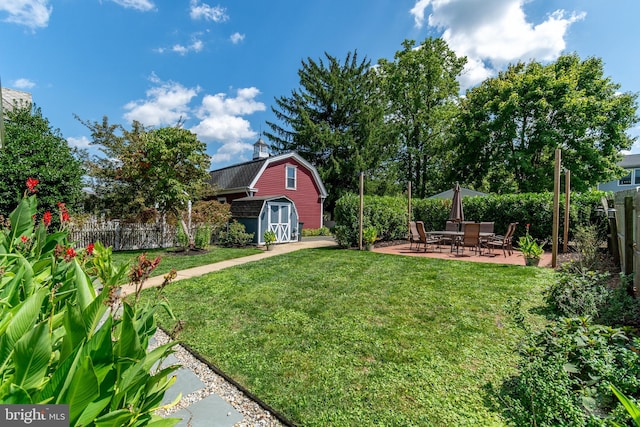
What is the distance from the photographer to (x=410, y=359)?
3041 millimetres

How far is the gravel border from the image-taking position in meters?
2.22

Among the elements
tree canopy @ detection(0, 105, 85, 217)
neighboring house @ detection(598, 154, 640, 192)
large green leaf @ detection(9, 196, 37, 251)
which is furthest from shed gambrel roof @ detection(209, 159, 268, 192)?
neighboring house @ detection(598, 154, 640, 192)

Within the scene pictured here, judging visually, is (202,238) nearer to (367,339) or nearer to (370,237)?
(370,237)

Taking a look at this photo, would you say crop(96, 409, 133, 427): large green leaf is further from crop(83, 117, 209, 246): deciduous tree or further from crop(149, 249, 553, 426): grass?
crop(83, 117, 209, 246): deciduous tree

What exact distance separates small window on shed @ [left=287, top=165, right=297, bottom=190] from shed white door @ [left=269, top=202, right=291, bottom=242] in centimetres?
501

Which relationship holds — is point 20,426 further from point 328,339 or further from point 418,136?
point 418,136

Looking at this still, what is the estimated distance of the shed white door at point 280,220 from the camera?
47.8 feet

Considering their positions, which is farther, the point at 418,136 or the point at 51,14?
the point at 418,136

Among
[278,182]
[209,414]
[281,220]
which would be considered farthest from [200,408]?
[278,182]

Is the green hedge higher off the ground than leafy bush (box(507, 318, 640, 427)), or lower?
higher

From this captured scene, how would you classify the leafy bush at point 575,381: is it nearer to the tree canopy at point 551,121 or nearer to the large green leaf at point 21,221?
the large green leaf at point 21,221

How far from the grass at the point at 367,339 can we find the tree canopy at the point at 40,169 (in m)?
6.77

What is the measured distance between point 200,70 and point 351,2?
9.51m

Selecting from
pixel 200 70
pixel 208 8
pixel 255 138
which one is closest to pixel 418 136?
pixel 255 138
